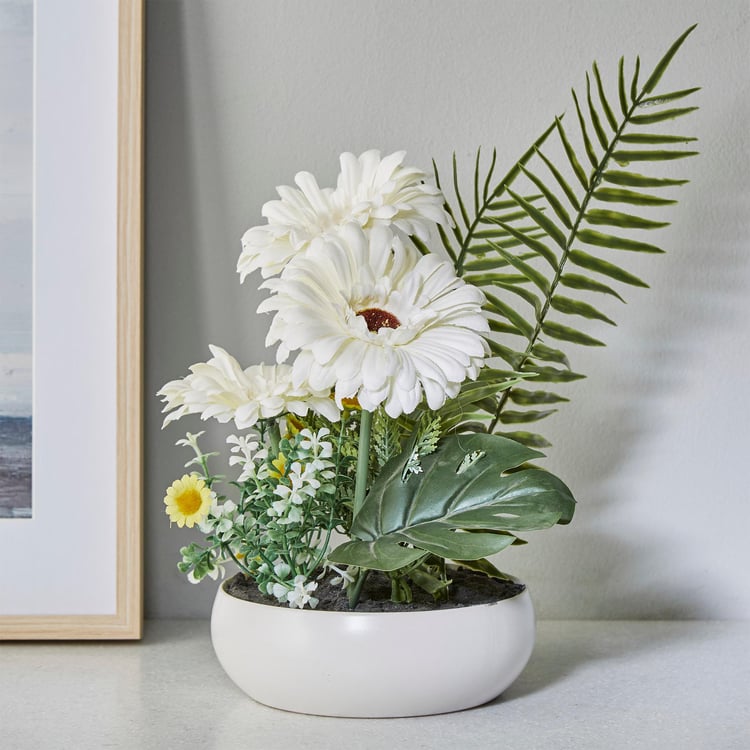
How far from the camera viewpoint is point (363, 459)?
2.28 ft

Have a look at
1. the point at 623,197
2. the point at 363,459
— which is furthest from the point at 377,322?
the point at 623,197

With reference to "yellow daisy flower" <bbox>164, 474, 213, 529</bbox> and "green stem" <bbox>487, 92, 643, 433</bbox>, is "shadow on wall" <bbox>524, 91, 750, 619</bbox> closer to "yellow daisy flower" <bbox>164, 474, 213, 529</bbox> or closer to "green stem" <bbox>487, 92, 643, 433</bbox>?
"green stem" <bbox>487, 92, 643, 433</bbox>

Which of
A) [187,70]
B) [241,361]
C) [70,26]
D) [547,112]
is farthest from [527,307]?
[70,26]

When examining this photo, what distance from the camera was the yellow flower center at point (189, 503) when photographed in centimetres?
71

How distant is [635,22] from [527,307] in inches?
13.0

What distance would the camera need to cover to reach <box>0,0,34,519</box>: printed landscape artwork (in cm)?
90

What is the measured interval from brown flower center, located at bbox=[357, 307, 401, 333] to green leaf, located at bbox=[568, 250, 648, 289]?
0.24m

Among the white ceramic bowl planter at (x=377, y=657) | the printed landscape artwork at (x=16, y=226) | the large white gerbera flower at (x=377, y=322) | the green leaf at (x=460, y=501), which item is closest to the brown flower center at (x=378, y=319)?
the large white gerbera flower at (x=377, y=322)

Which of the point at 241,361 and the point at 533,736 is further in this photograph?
the point at 241,361

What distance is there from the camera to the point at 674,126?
38.6 inches

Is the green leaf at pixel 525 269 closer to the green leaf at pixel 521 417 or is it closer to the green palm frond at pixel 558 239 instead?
the green palm frond at pixel 558 239

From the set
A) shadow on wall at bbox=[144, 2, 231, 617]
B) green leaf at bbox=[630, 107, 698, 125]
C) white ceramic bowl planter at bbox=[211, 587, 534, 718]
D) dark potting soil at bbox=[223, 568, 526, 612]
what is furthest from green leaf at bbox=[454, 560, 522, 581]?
green leaf at bbox=[630, 107, 698, 125]

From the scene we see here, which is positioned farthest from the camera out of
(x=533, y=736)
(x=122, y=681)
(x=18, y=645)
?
(x=18, y=645)

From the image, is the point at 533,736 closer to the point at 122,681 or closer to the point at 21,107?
the point at 122,681
